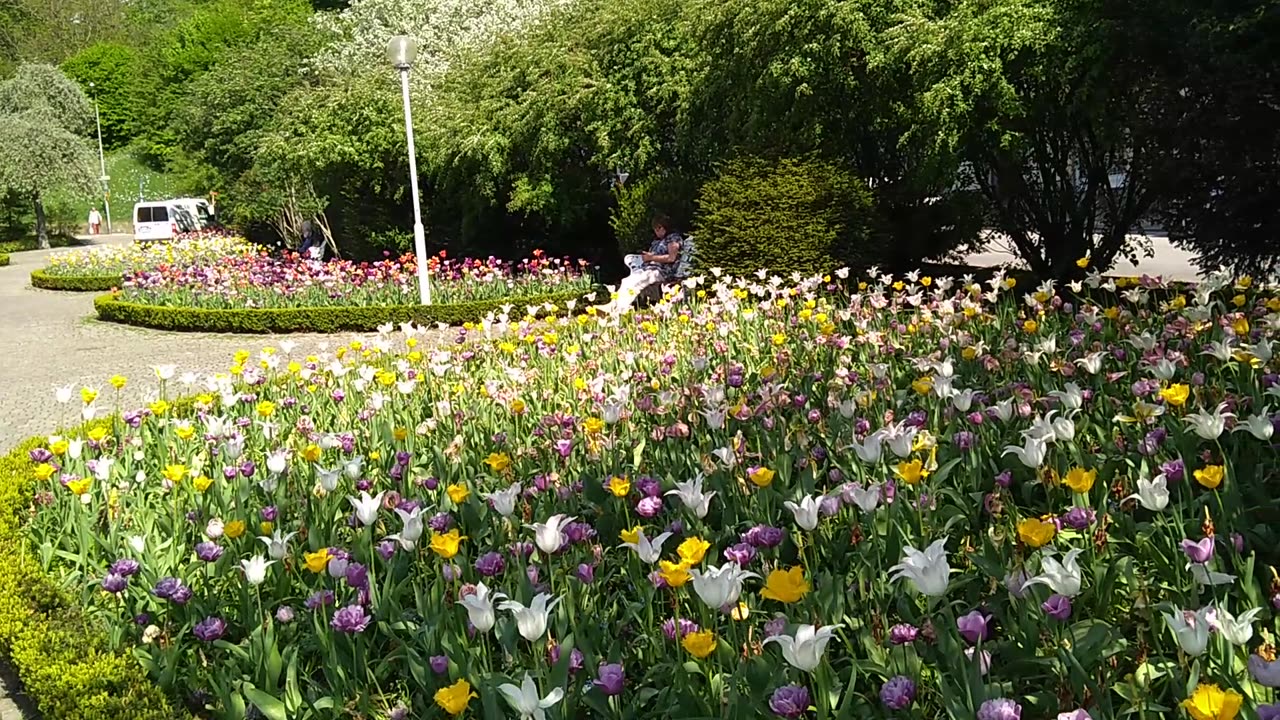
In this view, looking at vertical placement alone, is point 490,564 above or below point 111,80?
below

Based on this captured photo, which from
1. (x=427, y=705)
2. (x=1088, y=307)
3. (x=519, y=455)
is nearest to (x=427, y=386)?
(x=519, y=455)

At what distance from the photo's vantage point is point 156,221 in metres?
33.5

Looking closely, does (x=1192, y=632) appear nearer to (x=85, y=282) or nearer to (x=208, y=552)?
(x=208, y=552)

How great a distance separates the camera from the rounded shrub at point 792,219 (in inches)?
410

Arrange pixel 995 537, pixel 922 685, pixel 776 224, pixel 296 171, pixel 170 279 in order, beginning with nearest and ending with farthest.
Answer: pixel 922 685
pixel 995 537
pixel 776 224
pixel 170 279
pixel 296 171

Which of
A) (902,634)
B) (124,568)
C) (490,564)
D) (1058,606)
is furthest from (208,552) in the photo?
(1058,606)

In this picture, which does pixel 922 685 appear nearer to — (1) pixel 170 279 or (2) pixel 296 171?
(1) pixel 170 279

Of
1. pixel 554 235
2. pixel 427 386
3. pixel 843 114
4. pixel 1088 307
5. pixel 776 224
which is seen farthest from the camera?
pixel 554 235

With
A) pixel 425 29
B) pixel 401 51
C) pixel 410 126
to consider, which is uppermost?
pixel 425 29

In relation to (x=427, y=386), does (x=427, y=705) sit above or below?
below

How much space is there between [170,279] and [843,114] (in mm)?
10105

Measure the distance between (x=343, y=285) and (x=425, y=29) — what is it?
1387cm

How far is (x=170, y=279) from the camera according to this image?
15.1m

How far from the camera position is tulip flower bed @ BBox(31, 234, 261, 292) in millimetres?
19969
